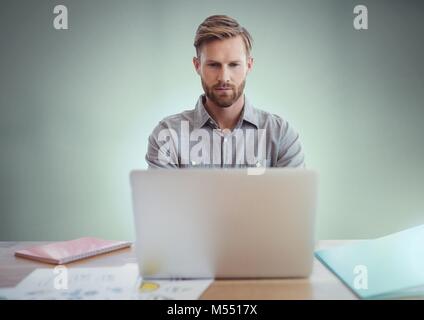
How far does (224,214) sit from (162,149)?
4.16ft

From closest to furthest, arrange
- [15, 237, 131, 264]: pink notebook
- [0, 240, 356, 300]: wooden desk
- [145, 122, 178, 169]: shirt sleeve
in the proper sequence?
1. [0, 240, 356, 300]: wooden desk
2. [15, 237, 131, 264]: pink notebook
3. [145, 122, 178, 169]: shirt sleeve

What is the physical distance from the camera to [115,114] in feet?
8.99

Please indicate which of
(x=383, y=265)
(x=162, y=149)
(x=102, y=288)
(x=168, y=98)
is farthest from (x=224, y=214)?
(x=168, y=98)

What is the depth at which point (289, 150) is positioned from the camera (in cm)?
213

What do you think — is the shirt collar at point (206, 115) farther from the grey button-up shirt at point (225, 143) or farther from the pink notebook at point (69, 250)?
the pink notebook at point (69, 250)

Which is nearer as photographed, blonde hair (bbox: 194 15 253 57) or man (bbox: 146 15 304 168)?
man (bbox: 146 15 304 168)

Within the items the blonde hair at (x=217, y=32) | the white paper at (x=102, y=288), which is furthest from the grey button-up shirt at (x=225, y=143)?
the white paper at (x=102, y=288)

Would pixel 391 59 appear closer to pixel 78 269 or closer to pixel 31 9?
pixel 31 9

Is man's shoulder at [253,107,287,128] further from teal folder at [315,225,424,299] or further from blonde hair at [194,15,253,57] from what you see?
teal folder at [315,225,424,299]

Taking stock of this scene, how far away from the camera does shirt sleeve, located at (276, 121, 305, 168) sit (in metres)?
2.08

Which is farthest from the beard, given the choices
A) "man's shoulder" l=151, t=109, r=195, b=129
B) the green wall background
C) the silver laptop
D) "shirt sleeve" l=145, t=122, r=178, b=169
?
the silver laptop

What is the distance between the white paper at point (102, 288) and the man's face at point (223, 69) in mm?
1403

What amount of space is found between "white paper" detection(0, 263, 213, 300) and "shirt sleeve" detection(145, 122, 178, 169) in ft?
3.45

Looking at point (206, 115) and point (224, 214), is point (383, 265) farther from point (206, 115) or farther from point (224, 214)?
point (206, 115)
